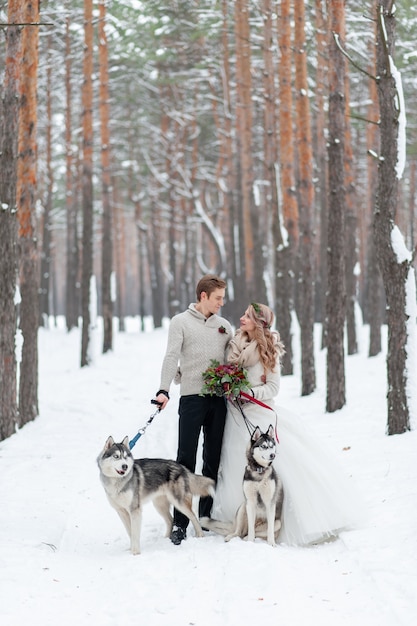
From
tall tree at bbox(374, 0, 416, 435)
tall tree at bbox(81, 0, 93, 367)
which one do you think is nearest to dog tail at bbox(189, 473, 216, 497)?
tall tree at bbox(374, 0, 416, 435)

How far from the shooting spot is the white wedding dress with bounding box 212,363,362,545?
606 cm

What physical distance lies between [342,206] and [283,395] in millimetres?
4763

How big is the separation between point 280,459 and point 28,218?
7.83 meters

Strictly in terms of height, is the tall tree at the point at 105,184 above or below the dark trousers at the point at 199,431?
above

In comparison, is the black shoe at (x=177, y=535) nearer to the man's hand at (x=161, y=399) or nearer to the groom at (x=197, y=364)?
the groom at (x=197, y=364)

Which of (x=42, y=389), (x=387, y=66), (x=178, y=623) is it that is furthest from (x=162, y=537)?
(x=42, y=389)

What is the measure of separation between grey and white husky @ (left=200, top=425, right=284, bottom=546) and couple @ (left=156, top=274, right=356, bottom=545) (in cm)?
23

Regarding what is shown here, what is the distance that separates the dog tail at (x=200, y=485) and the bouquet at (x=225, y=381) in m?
0.74

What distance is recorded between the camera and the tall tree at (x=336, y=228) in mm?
11664

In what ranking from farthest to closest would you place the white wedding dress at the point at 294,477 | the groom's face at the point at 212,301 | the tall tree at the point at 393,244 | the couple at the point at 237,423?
the tall tree at the point at 393,244 → the groom's face at the point at 212,301 → the couple at the point at 237,423 → the white wedding dress at the point at 294,477

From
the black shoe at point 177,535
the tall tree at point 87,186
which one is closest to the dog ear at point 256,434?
the black shoe at point 177,535

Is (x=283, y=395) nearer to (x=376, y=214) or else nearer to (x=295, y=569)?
(x=376, y=214)

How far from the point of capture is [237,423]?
21.2 ft

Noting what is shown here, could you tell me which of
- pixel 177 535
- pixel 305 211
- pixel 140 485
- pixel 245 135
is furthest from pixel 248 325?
pixel 245 135
